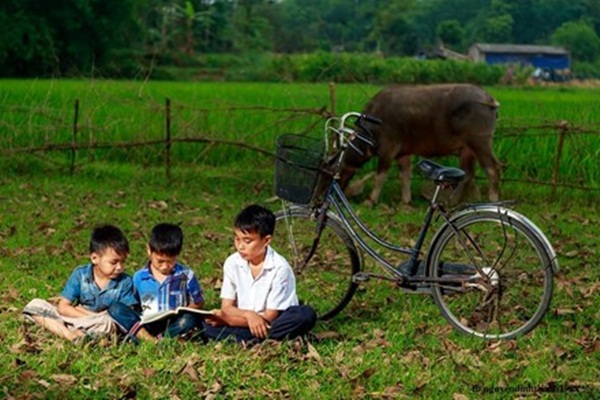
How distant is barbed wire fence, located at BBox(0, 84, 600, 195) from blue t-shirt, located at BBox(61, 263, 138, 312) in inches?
234

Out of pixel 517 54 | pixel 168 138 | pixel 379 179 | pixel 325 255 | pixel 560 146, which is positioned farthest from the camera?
pixel 517 54

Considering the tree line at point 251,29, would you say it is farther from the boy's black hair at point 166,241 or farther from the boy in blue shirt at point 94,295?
the boy's black hair at point 166,241

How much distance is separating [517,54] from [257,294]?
107ft

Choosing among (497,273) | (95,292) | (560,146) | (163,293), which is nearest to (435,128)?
(560,146)

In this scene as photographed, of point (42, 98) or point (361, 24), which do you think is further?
point (361, 24)

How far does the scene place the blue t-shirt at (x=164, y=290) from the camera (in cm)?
552

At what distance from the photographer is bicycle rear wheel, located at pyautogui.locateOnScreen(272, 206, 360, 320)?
20.0 feet

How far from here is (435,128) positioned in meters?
10.9

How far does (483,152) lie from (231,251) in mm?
3508

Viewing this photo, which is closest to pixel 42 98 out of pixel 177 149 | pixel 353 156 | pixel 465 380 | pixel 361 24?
pixel 177 149

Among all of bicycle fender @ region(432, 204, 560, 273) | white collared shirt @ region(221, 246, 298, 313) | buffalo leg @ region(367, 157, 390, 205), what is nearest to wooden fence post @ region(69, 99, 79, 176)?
buffalo leg @ region(367, 157, 390, 205)

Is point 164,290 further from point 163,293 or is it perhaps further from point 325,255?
point 325,255

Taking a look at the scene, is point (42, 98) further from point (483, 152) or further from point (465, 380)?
point (465, 380)

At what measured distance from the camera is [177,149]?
12547 mm
